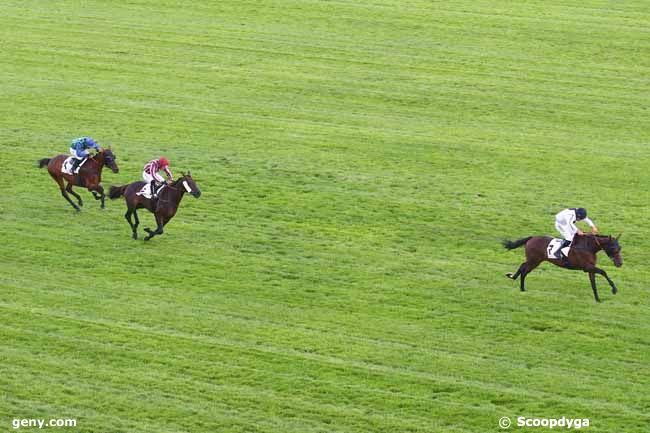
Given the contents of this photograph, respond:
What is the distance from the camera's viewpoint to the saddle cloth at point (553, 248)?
21703 millimetres

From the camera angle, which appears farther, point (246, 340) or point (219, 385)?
point (246, 340)

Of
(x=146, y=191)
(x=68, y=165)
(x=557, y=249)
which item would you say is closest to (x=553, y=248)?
(x=557, y=249)

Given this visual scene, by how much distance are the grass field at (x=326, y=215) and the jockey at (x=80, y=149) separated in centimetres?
136

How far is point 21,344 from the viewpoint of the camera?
65.5 ft

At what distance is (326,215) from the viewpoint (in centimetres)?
2664

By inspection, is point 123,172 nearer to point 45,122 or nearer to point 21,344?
point 45,122

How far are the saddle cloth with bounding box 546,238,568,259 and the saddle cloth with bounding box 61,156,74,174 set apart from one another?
997 centimetres

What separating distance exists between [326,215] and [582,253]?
22.4 feet

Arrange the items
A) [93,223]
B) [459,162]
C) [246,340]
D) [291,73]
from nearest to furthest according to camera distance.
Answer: [246,340]
[93,223]
[459,162]
[291,73]

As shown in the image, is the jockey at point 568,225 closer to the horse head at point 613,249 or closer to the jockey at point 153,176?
the horse head at point 613,249

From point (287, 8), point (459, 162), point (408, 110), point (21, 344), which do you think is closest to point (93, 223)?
point (21, 344)

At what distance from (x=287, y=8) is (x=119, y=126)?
44.5 feet

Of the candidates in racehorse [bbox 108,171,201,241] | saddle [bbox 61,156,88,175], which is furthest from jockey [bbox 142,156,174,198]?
saddle [bbox 61,156,88,175]

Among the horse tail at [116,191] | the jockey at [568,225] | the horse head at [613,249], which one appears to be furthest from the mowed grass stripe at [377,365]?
the horse tail at [116,191]
